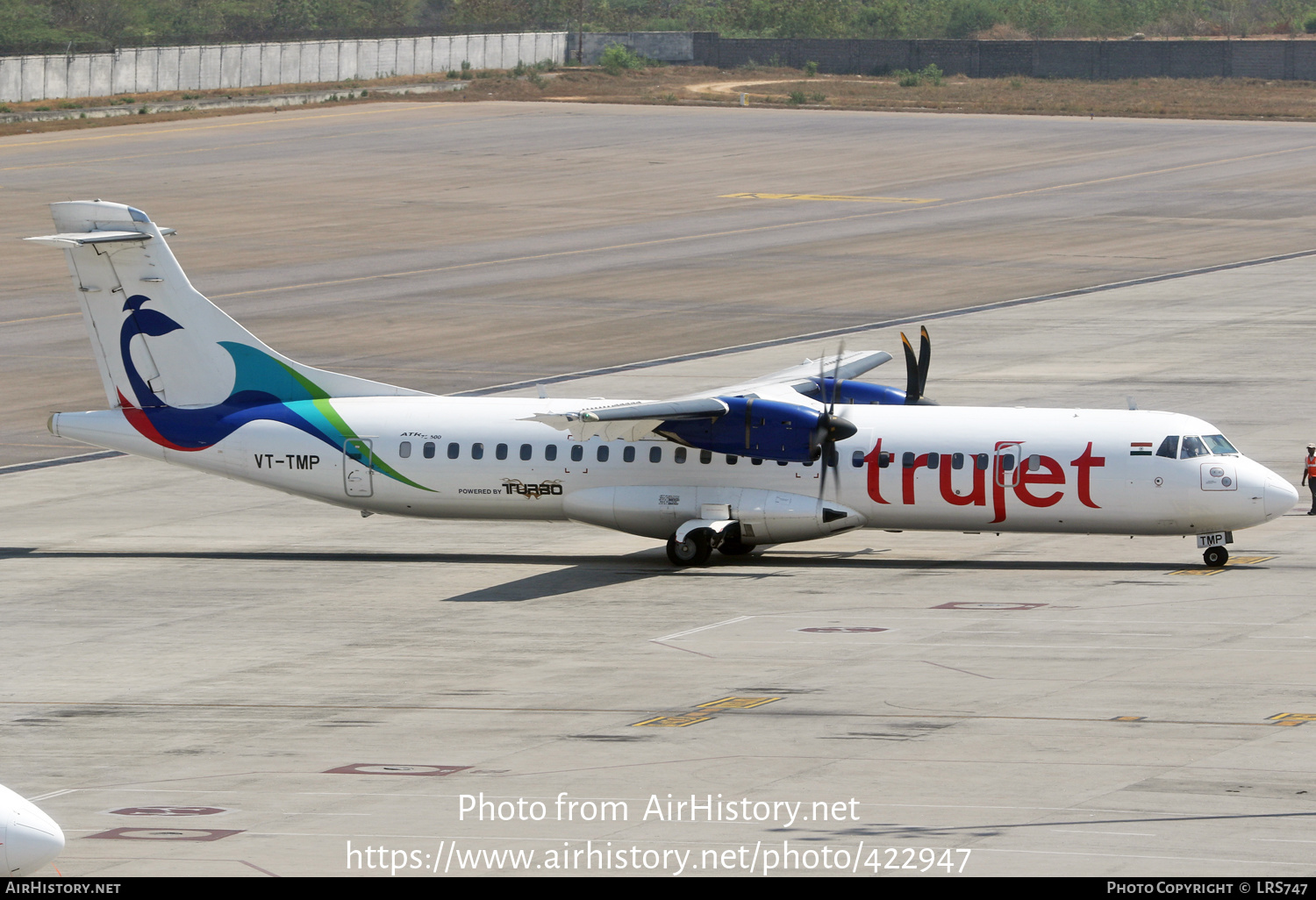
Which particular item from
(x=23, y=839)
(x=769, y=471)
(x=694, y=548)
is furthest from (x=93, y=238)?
(x=23, y=839)

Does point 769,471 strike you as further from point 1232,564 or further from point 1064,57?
point 1064,57

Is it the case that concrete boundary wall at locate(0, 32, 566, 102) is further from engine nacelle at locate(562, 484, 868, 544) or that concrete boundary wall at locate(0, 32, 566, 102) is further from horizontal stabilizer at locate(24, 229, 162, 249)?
engine nacelle at locate(562, 484, 868, 544)

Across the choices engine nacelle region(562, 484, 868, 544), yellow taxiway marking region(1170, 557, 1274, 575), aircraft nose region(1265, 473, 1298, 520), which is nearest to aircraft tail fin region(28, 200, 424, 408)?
engine nacelle region(562, 484, 868, 544)

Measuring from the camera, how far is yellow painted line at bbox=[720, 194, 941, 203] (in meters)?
94.1

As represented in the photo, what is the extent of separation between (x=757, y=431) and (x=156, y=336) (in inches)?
501

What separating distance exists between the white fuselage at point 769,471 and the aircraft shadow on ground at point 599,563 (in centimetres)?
73

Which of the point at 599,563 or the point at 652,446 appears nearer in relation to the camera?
the point at 652,446

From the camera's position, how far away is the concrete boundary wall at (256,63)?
5094 inches

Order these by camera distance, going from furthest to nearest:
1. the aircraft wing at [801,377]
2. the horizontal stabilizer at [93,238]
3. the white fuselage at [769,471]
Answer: the horizontal stabilizer at [93,238]
the aircraft wing at [801,377]
the white fuselage at [769,471]

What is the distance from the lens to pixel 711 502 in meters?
35.0

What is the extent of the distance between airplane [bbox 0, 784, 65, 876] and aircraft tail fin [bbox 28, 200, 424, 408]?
74.4 feet

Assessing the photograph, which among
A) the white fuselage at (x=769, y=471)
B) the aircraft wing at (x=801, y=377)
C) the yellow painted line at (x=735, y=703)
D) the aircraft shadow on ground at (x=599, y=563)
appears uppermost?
the aircraft wing at (x=801, y=377)

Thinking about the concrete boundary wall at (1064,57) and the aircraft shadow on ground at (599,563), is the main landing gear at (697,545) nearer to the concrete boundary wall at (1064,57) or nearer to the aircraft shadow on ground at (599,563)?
the aircraft shadow on ground at (599,563)

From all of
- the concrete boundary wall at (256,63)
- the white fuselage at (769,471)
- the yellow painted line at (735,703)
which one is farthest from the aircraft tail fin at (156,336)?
the concrete boundary wall at (256,63)
